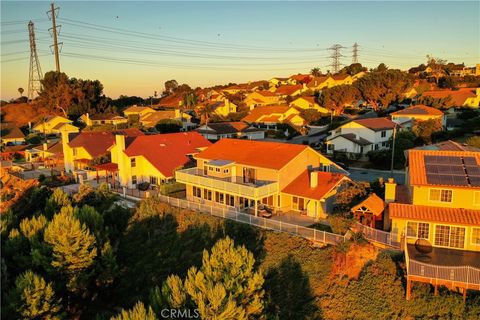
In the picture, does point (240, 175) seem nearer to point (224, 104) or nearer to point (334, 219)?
point (334, 219)

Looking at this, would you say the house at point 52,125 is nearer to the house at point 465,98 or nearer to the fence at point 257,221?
the fence at point 257,221

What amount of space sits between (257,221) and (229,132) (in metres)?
39.5

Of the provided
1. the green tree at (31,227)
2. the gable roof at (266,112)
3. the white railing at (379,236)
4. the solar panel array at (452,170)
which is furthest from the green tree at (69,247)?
the gable roof at (266,112)

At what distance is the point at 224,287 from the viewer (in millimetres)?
15398

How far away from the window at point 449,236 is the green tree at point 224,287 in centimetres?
896

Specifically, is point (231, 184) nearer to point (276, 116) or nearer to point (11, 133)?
point (276, 116)

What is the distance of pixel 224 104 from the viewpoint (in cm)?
9269

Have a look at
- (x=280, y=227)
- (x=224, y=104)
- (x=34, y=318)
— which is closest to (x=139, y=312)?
(x=34, y=318)

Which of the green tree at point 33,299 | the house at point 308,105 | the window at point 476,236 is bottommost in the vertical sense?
the green tree at point 33,299

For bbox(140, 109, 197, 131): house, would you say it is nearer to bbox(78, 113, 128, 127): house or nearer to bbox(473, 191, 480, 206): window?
bbox(78, 113, 128, 127): house

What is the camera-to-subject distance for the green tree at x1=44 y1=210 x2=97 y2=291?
2166 cm

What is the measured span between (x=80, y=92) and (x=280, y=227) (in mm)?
82419

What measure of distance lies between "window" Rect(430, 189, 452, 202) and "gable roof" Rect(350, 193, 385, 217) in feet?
8.50

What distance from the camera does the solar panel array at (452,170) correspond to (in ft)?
61.9
